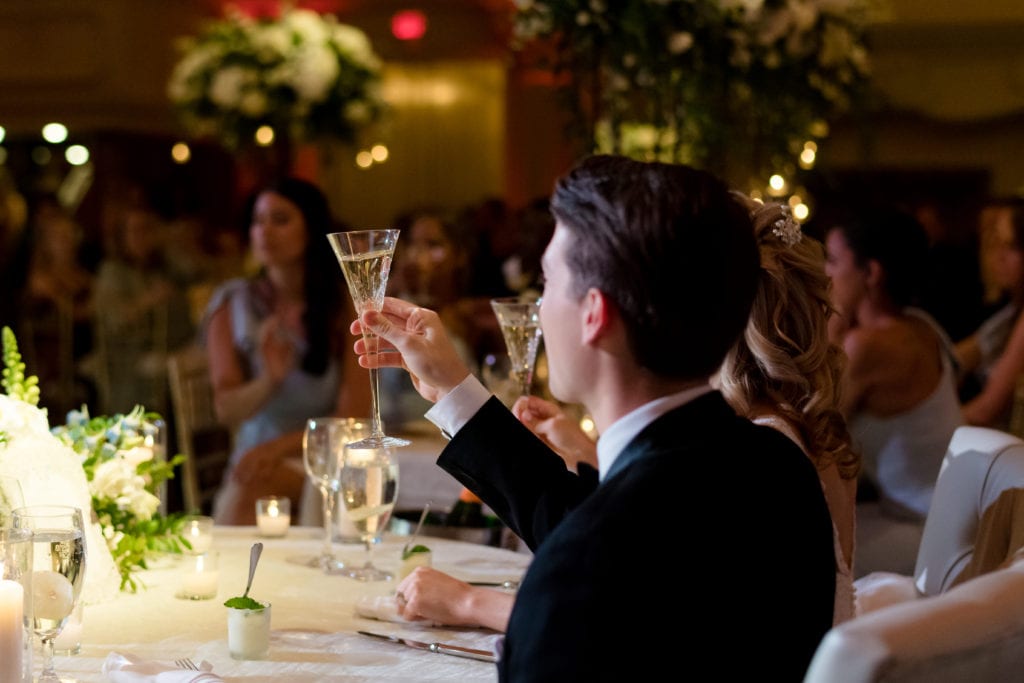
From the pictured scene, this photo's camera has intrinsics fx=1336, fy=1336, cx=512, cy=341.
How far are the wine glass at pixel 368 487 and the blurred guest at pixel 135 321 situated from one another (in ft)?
15.1

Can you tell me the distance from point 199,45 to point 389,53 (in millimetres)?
4062

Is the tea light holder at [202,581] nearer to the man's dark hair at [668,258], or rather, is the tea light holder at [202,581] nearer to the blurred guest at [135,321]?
the man's dark hair at [668,258]

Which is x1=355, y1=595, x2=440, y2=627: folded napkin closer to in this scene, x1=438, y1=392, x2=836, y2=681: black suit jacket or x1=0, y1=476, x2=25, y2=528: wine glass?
x1=0, y1=476, x2=25, y2=528: wine glass

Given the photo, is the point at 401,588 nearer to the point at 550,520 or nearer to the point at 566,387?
the point at 550,520

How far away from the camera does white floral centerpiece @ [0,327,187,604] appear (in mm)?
1943

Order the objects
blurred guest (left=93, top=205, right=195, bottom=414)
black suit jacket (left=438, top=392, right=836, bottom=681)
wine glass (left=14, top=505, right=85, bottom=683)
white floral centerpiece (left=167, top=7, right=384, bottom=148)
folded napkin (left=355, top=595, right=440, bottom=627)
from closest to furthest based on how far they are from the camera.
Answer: black suit jacket (left=438, top=392, right=836, bottom=681) → wine glass (left=14, top=505, right=85, bottom=683) → folded napkin (left=355, top=595, right=440, bottom=627) → white floral centerpiece (left=167, top=7, right=384, bottom=148) → blurred guest (left=93, top=205, right=195, bottom=414)

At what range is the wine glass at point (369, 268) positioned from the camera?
1822 mm

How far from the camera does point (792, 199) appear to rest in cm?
596

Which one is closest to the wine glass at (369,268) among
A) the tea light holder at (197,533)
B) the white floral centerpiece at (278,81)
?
the tea light holder at (197,533)

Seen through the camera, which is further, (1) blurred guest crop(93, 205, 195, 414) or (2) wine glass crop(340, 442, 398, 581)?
(1) blurred guest crop(93, 205, 195, 414)

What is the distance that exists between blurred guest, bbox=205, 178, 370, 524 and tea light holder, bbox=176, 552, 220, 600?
6.85 ft

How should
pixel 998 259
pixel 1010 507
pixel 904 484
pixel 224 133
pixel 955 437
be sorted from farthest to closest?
pixel 224 133
pixel 998 259
pixel 904 484
pixel 955 437
pixel 1010 507

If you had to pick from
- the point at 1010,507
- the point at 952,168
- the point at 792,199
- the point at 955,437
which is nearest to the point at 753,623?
the point at 1010,507

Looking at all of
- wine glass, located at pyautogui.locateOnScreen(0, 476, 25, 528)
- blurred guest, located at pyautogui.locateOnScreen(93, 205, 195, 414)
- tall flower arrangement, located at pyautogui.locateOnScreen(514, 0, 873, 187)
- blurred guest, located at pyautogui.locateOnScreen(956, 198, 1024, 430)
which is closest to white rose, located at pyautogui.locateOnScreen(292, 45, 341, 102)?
blurred guest, located at pyautogui.locateOnScreen(93, 205, 195, 414)
